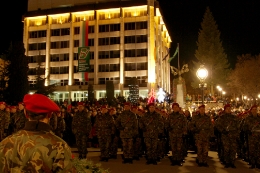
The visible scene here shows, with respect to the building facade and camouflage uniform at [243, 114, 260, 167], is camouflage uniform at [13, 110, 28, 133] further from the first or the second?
the building facade

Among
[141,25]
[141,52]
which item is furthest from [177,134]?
[141,25]

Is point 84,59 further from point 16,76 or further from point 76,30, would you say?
point 76,30

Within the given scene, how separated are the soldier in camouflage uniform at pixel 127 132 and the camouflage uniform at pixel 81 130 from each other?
1477 millimetres

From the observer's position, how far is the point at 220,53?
7075 cm

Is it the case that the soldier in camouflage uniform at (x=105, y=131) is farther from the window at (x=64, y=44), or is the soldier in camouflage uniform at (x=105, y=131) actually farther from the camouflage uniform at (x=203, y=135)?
the window at (x=64, y=44)

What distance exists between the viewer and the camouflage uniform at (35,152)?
2.85m

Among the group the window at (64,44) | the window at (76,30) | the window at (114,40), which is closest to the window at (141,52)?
the window at (114,40)

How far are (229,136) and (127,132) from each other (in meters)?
3.97

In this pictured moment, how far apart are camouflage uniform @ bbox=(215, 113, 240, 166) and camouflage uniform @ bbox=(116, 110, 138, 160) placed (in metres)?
3.47

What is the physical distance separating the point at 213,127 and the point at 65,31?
5968 cm

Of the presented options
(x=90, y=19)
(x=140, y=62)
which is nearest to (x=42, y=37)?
(x=90, y=19)

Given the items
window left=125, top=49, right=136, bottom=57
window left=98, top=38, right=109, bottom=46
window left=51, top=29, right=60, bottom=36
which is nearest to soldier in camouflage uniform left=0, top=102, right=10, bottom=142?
window left=125, top=49, right=136, bottom=57

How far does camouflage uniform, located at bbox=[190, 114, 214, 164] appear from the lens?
11680 mm

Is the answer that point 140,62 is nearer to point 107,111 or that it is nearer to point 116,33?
point 116,33
